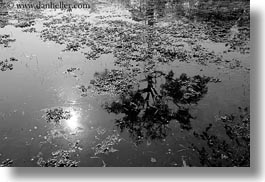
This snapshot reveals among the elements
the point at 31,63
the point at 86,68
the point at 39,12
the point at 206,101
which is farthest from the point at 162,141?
the point at 39,12

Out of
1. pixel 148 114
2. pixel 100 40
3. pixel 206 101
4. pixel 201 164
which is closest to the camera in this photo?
pixel 201 164

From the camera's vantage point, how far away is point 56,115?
1235 centimetres

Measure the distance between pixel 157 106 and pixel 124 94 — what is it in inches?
79.9

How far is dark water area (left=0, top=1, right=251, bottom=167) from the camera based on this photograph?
404 inches

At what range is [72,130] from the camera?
450 inches

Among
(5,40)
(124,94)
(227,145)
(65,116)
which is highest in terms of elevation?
(5,40)

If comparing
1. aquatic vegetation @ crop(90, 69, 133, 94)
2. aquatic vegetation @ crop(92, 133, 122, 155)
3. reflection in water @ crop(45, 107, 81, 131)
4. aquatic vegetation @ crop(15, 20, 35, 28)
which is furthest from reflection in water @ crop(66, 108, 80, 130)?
aquatic vegetation @ crop(15, 20, 35, 28)

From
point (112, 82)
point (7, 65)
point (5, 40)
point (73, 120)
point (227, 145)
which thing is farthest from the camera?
point (5, 40)

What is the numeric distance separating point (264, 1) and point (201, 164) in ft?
19.5

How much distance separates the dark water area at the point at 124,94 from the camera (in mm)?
10273

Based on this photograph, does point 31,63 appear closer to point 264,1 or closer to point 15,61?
point 15,61

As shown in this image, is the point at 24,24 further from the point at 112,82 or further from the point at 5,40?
the point at 112,82

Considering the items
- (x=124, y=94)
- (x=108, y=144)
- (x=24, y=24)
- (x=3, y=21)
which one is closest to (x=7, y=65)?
(x=124, y=94)

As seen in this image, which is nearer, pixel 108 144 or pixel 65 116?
pixel 108 144
